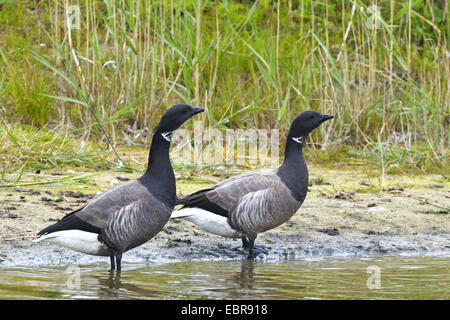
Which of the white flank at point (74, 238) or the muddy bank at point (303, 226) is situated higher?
the white flank at point (74, 238)

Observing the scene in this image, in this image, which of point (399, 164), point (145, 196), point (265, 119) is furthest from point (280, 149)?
point (145, 196)

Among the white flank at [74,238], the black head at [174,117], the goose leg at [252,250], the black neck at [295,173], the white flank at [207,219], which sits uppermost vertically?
the black head at [174,117]

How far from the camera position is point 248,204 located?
5668mm

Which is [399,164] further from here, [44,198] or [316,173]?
[44,198]

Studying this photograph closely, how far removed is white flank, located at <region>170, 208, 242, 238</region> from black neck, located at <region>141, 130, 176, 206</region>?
26.9 inches

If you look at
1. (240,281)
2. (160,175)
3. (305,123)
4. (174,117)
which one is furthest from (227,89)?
(240,281)

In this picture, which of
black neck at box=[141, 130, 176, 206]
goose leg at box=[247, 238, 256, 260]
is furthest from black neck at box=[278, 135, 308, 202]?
black neck at box=[141, 130, 176, 206]

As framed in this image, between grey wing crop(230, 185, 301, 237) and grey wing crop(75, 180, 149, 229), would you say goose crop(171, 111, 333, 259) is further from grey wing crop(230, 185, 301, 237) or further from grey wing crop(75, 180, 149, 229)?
grey wing crop(75, 180, 149, 229)

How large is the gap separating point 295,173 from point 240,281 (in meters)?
1.22

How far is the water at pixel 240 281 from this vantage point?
4.52 meters

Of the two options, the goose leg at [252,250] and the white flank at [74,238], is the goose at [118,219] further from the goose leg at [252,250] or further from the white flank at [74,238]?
the goose leg at [252,250]

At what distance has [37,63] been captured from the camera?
9727 mm

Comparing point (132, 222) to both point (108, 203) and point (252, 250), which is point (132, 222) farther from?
point (252, 250)

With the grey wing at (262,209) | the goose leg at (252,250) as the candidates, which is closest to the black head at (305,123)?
the grey wing at (262,209)
